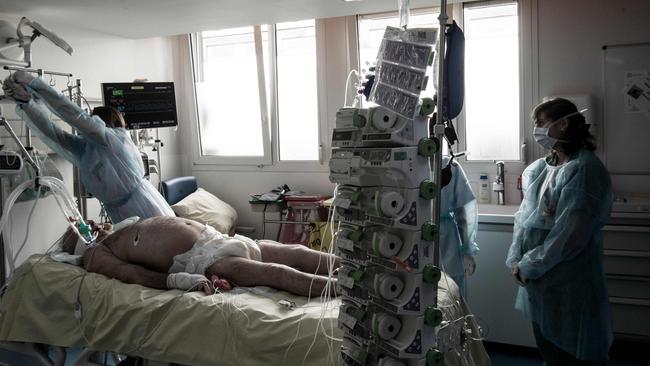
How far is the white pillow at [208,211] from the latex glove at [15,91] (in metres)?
1.51

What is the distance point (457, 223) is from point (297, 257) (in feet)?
3.07

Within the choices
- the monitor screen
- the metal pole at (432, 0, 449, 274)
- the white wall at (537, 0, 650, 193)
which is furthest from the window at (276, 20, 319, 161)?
the metal pole at (432, 0, 449, 274)

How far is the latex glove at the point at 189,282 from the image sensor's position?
2191 mm

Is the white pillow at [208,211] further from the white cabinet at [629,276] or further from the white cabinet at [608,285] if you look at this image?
the white cabinet at [629,276]

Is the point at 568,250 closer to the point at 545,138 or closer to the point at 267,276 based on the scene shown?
the point at 545,138

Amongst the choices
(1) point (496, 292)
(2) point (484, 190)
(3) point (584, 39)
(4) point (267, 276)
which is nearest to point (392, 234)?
(4) point (267, 276)

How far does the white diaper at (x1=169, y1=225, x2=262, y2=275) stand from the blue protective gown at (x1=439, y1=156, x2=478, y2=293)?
3.33 feet

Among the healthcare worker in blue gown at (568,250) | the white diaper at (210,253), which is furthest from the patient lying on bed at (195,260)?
the healthcare worker in blue gown at (568,250)

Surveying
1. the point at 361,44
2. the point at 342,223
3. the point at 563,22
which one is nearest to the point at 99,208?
the point at 361,44

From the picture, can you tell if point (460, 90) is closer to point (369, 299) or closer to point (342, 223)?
point (342, 223)

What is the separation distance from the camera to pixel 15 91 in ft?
8.68

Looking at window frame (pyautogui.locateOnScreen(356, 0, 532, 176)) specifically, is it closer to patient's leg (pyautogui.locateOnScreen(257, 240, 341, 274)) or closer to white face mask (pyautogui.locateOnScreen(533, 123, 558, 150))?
white face mask (pyautogui.locateOnScreen(533, 123, 558, 150))

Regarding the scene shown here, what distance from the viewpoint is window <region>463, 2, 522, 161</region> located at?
368cm

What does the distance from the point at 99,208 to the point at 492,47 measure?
3.13 metres
